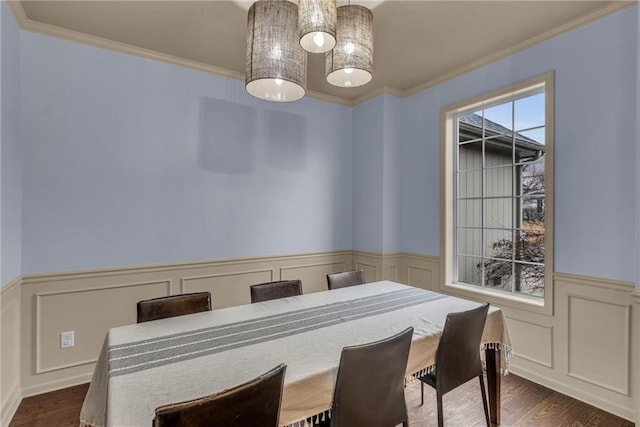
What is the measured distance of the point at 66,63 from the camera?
8.06ft

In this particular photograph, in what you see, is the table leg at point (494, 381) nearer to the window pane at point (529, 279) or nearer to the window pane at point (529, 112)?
the window pane at point (529, 279)

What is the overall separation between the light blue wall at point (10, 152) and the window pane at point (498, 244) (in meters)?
3.65

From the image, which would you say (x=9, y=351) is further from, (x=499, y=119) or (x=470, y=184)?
(x=499, y=119)

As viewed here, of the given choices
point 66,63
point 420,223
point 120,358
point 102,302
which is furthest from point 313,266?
point 66,63

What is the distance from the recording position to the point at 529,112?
2.68 m

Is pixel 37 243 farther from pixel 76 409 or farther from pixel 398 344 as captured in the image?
pixel 398 344

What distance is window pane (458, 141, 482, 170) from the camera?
3.10 metres

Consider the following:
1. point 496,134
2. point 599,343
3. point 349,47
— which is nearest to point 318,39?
point 349,47

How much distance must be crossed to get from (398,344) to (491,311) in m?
0.97

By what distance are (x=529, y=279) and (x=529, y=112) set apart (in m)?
1.39

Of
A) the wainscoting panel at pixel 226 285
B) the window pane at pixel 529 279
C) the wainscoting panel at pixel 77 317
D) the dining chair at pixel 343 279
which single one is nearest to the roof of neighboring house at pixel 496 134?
the window pane at pixel 529 279

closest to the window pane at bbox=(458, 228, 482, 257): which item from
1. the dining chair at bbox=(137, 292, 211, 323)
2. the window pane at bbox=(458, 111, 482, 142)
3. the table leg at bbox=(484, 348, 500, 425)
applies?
the window pane at bbox=(458, 111, 482, 142)

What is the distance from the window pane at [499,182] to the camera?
2818mm

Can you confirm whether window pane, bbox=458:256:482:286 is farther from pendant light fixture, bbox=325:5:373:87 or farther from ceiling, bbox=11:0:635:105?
pendant light fixture, bbox=325:5:373:87
